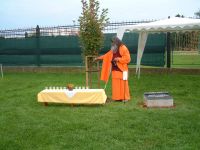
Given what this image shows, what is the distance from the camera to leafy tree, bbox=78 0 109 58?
418 inches

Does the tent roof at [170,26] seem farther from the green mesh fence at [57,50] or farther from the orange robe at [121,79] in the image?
the green mesh fence at [57,50]

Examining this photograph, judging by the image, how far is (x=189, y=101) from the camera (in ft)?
32.0

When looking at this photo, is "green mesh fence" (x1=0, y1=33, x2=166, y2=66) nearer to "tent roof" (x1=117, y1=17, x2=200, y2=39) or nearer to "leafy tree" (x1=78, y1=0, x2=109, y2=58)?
"tent roof" (x1=117, y1=17, x2=200, y2=39)

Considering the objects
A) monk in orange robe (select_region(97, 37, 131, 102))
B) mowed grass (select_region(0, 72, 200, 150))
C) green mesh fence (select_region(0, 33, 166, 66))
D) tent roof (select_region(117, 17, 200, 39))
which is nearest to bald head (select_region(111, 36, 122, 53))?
monk in orange robe (select_region(97, 37, 131, 102))

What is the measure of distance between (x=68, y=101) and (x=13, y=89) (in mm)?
4292

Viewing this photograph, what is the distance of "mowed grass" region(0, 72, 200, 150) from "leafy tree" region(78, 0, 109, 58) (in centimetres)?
153

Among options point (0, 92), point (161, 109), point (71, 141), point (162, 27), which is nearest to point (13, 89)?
point (0, 92)

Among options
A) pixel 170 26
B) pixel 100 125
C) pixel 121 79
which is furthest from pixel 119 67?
pixel 170 26

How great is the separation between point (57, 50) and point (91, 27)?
7.77 m

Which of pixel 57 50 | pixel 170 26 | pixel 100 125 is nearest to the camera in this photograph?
pixel 100 125

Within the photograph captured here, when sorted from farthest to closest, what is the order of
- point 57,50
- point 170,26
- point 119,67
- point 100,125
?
point 57,50, point 170,26, point 119,67, point 100,125

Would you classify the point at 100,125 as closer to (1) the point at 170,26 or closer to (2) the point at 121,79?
(2) the point at 121,79

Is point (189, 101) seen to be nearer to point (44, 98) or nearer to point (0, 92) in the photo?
point (44, 98)

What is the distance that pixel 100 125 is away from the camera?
7.39 m
